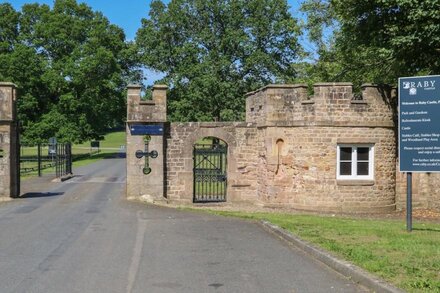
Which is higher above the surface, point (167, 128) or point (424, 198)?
point (167, 128)

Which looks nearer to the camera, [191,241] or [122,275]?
[122,275]

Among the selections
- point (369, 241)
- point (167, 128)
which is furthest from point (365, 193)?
point (369, 241)

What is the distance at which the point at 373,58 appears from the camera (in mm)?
21969

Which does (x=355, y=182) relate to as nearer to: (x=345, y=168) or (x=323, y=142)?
(x=345, y=168)

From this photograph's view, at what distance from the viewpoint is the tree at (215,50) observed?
43.9 m

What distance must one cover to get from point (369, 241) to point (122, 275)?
4.87 metres

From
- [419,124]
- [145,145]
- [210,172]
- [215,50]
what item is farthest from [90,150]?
[419,124]

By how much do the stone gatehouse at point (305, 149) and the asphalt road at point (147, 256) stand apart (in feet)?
12.2

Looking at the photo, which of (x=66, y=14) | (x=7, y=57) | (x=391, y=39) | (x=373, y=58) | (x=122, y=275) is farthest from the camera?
(x=66, y=14)

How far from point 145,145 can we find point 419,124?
993 cm

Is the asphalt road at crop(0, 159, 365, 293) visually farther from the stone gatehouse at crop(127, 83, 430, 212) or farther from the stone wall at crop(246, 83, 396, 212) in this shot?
the stone wall at crop(246, 83, 396, 212)

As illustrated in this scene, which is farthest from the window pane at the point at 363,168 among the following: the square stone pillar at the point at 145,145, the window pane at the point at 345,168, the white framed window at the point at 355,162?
the square stone pillar at the point at 145,145

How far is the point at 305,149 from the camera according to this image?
19.2 m

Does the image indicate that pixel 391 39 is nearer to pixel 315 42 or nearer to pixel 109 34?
pixel 315 42
